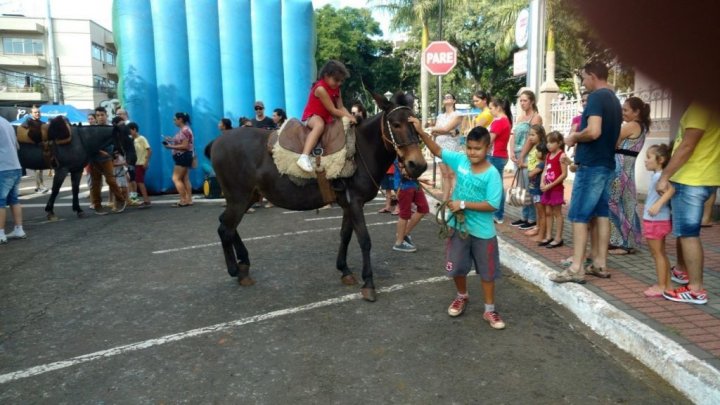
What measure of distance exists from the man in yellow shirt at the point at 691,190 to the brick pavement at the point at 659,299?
170 mm

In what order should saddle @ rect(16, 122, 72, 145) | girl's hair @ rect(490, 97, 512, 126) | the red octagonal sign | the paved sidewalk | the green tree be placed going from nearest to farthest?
the paved sidewalk
girl's hair @ rect(490, 97, 512, 126)
saddle @ rect(16, 122, 72, 145)
the red octagonal sign
the green tree

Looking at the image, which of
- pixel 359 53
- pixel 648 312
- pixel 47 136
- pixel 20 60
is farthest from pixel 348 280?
pixel 20 60

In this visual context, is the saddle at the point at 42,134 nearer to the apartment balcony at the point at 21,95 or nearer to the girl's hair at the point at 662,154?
the girl's hair at the point at 662,154

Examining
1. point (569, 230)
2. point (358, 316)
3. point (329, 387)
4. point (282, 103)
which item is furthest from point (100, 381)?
point (282, 103)

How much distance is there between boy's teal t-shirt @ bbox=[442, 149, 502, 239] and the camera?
155 inches

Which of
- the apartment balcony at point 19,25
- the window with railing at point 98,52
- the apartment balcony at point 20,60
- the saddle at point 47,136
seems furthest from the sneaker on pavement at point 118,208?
the window with railing at point 98,52

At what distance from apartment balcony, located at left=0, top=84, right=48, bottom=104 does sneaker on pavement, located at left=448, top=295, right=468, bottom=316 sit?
163ft

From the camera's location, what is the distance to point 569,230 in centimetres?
696

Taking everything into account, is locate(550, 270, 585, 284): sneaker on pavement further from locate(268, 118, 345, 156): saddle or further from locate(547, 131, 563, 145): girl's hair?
locate(268, 118, 345, 156): saddle

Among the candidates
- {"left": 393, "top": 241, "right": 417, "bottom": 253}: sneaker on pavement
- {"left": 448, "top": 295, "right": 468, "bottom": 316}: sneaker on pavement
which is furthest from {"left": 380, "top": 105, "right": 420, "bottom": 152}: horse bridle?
{"left": 393, "top": 241, "right": 417, "bottom": 253}: sneaker on pavement

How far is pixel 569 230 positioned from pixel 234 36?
29.7 ft

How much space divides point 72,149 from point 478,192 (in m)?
8.54

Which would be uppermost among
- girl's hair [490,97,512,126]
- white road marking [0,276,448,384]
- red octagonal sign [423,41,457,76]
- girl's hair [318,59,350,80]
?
red octagonal sign [423,41,457,76]

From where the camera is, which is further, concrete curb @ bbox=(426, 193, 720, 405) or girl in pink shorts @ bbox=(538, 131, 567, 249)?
girl in pink shorts @ bbox=(538, 131, 567, 249)
